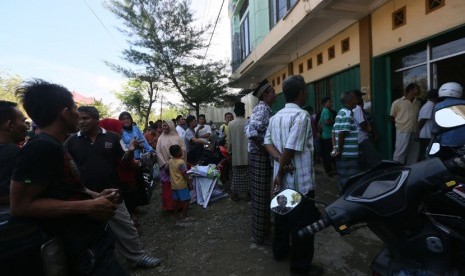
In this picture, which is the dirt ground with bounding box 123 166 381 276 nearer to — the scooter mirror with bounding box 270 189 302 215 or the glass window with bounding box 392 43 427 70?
the scooter mirror with bounding box 270 189 302 215

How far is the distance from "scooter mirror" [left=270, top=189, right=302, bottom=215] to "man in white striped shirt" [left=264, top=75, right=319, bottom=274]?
1421 mm

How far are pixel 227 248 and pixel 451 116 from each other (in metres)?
2.69

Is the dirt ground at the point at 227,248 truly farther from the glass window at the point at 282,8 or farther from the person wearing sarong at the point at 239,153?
the glass window at the point at 282,8

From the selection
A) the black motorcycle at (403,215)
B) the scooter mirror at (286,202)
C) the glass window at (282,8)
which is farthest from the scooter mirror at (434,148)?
the glass window at (282,8)

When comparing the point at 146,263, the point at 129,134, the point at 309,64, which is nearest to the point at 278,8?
the point at 309,64

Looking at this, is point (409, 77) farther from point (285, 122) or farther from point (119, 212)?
point (119, 212)

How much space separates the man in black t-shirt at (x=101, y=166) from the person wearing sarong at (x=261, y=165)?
4.24ft

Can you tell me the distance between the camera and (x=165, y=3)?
1580cm

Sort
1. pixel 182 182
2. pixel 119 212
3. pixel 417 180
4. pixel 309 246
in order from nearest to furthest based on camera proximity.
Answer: pixel 417 180 → pixel 309 246 → pixel 119 212 → pixel 182 182

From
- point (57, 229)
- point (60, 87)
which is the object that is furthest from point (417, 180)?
point (60, 87)

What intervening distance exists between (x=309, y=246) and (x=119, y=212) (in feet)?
6.13

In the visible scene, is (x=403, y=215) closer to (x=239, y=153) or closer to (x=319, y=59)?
(x=239, y=153)

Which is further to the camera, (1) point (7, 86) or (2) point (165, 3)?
(1) point (7, 86)

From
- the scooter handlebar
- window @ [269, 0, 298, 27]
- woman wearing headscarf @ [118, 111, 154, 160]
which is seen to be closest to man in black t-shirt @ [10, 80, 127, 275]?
the scooter handlebar
